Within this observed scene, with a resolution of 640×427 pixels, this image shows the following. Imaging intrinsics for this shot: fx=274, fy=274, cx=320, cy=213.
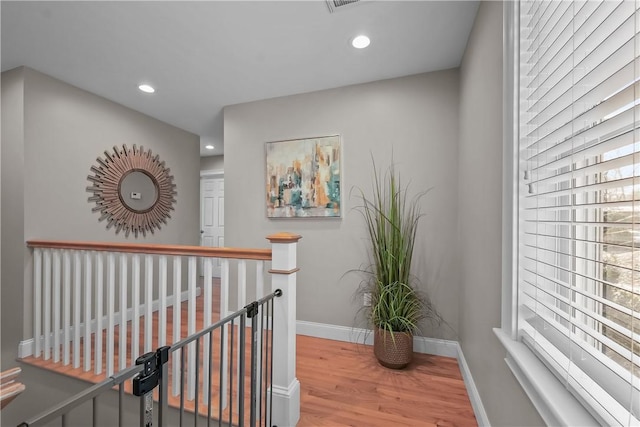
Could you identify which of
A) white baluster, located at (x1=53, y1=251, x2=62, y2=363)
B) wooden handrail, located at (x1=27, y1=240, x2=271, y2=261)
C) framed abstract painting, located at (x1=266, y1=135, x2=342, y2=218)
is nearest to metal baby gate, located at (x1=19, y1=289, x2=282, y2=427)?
wooden handrail, located at (x1=27, y1=240, x2=271, y2=261)

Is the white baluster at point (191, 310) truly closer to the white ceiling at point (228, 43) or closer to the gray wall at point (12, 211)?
the white ceiling at point (228, 43)

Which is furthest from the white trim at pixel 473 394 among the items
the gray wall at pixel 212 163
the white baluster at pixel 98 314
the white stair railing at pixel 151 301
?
the gray wall at pixel 212 163

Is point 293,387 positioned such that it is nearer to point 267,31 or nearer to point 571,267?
→ point 571,267

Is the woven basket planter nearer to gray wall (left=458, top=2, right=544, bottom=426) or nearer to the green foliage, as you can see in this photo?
the green foliage

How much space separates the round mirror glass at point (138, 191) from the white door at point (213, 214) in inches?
71.6

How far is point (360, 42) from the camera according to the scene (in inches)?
80.4

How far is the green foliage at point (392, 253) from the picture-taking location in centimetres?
215

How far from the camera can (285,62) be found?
7.59 ft

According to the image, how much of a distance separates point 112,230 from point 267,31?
9.09ft

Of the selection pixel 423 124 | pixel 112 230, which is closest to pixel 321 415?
pixel 423 124

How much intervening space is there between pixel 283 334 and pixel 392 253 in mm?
1094

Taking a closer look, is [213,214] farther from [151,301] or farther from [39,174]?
[151,301]

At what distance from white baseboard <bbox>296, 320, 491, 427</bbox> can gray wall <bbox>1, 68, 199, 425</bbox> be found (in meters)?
2.17

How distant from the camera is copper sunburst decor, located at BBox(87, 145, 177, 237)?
3031mm
